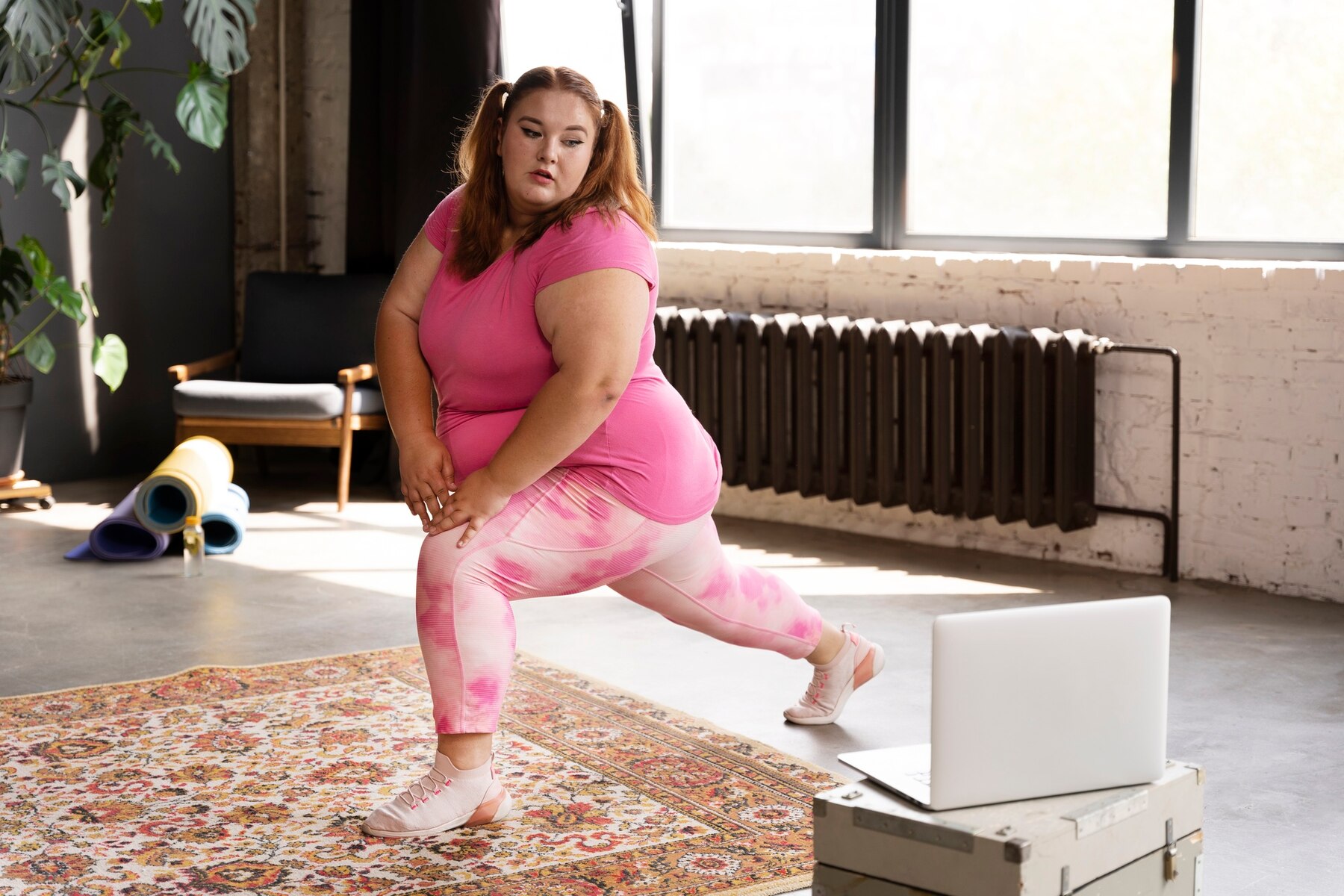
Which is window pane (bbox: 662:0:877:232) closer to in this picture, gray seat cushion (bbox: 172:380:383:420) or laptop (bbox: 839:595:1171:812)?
gray seat cushion (bbox: 172:380:383:420)

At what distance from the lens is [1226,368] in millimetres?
4941

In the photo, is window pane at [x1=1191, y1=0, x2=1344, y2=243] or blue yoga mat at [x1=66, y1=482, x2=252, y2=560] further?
blue yoga mat at [x1=66, y1=482, x2=252, y2=560]

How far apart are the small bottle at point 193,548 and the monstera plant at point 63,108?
1478 millimetres

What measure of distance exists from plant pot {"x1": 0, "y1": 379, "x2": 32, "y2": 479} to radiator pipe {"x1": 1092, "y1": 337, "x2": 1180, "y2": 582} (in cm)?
402

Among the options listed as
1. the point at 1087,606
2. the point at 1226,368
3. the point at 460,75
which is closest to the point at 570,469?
the point at 1087,606

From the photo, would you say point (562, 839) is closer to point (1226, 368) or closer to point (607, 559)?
point (607, 559)

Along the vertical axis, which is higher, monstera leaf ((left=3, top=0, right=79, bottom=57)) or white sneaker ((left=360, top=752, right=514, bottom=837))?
monstera leaf ((left=3, top=0, right=79, bottom=57))

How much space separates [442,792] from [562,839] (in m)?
0.22

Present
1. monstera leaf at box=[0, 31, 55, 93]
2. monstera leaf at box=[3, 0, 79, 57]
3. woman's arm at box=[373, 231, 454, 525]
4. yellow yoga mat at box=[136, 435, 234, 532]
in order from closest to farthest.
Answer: woman's arm at box=[373, 231, 454, 525] → yellow yoga mat at box=[136, 435, 234, 532] → monstera leaf at box=[3, 0, 79, 57] → monstera leaf at box=[0, 31, 55, 93]

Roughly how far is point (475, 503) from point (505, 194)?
56cm

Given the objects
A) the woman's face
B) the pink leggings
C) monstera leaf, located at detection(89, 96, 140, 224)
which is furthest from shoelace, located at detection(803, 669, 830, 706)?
monstera leaf, located at detection(89, 96, 140, 224)

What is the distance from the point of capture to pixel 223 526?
5.48 m

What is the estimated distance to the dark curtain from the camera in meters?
6.44

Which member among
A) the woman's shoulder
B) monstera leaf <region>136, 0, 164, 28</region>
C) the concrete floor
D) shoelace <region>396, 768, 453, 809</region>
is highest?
monstera leaf <region>136, 0, 164, 28</region>
